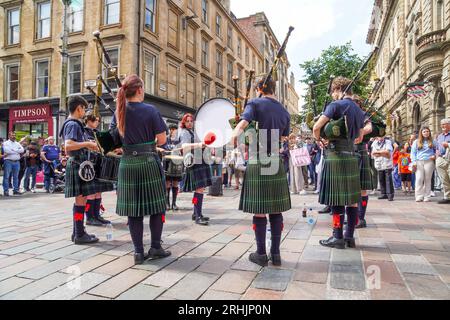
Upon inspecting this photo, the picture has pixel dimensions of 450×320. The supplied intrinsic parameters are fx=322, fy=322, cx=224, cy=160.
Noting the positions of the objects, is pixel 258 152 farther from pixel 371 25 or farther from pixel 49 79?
pixel 371 25

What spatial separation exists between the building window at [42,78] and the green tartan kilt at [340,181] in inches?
711

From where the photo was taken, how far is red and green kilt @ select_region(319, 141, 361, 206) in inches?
140

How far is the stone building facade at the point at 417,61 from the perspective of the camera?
49.2ft

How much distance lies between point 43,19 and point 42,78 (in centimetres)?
331

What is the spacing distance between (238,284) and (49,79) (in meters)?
18.3

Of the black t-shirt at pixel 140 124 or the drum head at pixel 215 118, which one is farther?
the drum head at pixel 215 118

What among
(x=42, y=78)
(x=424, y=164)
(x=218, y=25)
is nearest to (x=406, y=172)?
(x=424, y=164)

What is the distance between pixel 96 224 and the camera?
4961 mm

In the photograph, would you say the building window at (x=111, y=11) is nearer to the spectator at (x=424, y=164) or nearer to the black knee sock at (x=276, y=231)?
the spectator at (x=424, y=164)

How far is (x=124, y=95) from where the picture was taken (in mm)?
3041

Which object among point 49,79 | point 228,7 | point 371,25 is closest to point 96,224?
point 49,79

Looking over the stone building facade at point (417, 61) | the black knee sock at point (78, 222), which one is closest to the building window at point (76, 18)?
the stone building facade at point (417, 61)

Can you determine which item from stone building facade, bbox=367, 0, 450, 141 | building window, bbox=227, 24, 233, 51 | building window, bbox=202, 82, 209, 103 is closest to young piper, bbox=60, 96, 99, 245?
stone building facade, bbox=367, 0, 450, 141

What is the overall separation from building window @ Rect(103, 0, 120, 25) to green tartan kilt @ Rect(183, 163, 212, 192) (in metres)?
13.9
